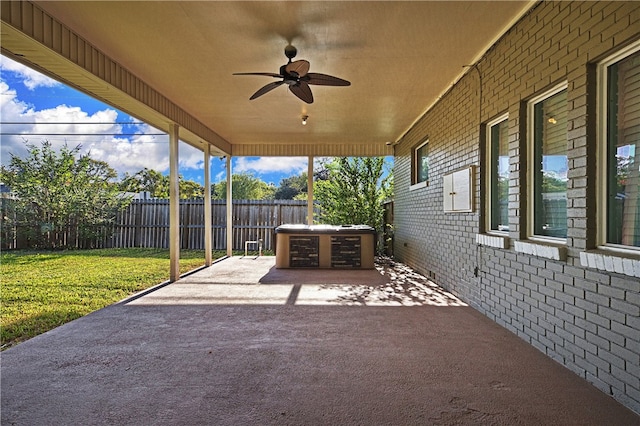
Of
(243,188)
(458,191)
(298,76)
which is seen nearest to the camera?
(298,76)

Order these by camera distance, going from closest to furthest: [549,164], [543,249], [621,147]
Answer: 1. [621,147]
2. [543,249]
3. [549,164]

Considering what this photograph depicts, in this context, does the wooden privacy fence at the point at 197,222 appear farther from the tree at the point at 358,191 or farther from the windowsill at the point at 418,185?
the windowsill at the point at 418,185

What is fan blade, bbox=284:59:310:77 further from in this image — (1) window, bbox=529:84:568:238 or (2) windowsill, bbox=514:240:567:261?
(2) windowsill, bbox=514:240:567:261

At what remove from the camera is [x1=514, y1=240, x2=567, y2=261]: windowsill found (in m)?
2.55

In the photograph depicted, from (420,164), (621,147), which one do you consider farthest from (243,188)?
(621,147)

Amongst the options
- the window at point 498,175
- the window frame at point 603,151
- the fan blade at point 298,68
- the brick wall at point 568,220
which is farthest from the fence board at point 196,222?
the window frame at point 603,151

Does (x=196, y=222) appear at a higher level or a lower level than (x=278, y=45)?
lower

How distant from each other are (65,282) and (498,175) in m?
6.68

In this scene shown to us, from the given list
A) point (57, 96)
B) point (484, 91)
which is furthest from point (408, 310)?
point (57, 96)

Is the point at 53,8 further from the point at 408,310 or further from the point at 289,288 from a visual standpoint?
the point at 408,310

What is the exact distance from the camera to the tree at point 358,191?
32.6ft

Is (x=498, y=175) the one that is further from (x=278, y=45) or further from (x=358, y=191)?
(x=358, y=191)

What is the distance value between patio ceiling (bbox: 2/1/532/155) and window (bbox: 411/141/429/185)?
1.17 m

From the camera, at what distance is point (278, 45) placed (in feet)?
12.5
